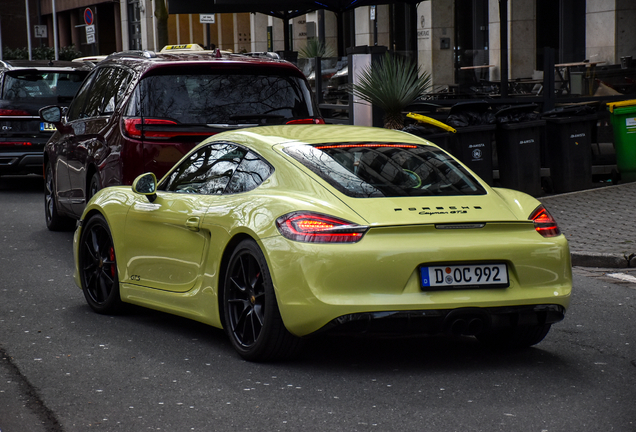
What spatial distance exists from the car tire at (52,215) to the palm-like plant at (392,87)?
454 centimetres

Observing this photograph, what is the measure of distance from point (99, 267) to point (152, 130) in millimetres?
1768

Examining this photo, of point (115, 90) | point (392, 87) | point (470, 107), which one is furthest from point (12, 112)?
point (470, 107)

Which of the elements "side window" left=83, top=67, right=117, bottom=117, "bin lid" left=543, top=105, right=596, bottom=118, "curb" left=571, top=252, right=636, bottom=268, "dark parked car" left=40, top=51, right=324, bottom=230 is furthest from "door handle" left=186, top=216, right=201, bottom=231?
"bin lid" left=543, top=105, right=596, bottom=118

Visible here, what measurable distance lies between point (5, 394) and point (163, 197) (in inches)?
71.0

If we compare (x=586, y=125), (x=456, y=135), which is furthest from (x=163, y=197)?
(x=586, y=125)

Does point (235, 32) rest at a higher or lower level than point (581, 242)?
higher

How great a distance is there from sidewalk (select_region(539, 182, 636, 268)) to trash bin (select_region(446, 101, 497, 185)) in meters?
0.91

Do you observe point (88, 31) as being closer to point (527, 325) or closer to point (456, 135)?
point (456, 135)

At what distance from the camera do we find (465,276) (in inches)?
197

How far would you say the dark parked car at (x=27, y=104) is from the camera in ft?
48.5

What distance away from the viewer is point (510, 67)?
602 inches

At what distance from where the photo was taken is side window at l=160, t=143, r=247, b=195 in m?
5.87

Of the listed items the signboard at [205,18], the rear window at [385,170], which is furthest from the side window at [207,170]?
the signboard at [205,18]

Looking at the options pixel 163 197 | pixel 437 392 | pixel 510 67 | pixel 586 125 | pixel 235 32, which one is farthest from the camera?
pixel 235 32
